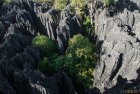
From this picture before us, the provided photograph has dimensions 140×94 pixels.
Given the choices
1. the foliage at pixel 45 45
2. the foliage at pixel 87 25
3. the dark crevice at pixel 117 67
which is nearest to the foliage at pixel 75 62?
the foliage at pixel 45 45

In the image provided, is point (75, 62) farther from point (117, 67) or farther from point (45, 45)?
point (117, 67)

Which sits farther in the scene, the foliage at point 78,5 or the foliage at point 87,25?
the foliage at point 78,5

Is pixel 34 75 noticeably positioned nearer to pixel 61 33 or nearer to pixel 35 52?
pixel 35 52

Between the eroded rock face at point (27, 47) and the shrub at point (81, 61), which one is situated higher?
the eroded rock face at point (27, 47)

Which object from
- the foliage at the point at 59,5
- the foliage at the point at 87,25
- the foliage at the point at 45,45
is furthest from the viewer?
the foliage at the point at 59,5

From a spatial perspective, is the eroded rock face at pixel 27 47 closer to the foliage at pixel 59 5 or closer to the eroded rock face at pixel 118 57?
the foliage at pixel 59 5

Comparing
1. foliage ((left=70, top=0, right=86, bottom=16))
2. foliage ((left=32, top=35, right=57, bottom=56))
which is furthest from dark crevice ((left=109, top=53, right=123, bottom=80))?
foliage ((left=70, top=0, right=86, bottom=16))

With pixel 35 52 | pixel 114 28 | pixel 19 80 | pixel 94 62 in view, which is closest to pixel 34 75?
pixel 19 80

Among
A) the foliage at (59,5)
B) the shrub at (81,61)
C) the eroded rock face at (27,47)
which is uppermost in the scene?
the foliage at (59,5)

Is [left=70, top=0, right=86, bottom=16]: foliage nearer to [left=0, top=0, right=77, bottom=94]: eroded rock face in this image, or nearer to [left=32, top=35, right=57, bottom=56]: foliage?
[left=0, top=0, right=77, bottom=94]: eroded rock face
